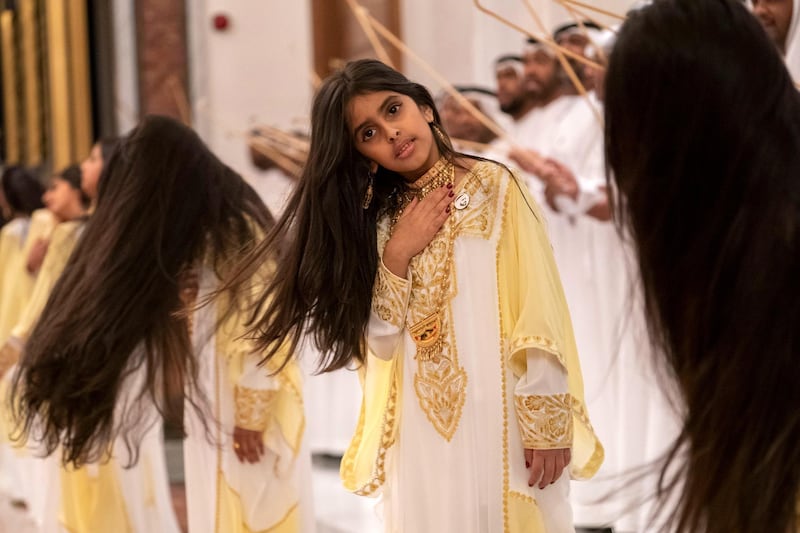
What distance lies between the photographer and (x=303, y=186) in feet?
9.37

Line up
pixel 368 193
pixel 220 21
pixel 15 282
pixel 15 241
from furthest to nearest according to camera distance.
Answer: pixel 220 21, pixel 15 241, pixel 15 282, pixel 368 193

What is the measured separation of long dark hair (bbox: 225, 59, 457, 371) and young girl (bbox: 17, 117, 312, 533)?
0.83 metres

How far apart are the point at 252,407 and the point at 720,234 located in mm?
2156

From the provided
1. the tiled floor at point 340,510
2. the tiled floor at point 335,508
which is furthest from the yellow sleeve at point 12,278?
the tiled floor at point 340,510

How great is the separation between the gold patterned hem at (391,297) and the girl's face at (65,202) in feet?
11.9

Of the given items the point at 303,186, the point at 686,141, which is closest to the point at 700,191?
the point at 686,141

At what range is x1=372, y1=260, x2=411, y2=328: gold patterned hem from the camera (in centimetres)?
277

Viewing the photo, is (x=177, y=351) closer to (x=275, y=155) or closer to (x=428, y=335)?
(x=428, y=335)

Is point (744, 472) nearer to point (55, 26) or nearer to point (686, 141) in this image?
point (686, 141)

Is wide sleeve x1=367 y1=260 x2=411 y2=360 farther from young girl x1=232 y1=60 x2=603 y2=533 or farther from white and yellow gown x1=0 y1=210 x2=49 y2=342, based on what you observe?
white and yellow gown x1=0 y1=210 x2=49 y2=342

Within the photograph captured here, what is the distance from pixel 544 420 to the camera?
263cm

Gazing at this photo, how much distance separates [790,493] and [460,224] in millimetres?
1207

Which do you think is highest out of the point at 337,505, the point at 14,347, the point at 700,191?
the point at 700,191

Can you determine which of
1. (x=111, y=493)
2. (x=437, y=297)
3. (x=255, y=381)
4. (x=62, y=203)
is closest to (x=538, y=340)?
(x=437, y=297)
